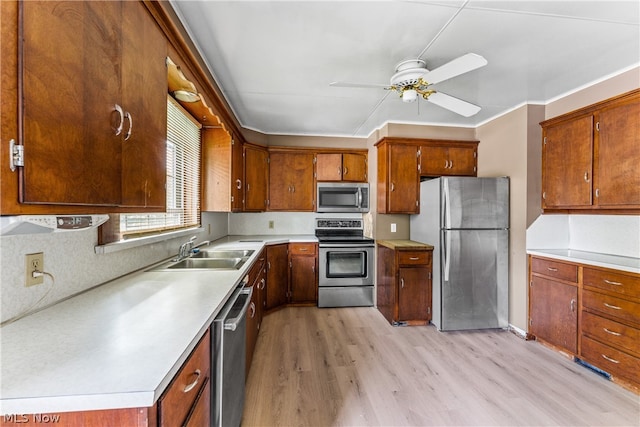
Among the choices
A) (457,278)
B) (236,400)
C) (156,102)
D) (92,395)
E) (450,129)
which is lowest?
(236,400)

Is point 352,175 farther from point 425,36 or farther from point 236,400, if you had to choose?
point 236,400

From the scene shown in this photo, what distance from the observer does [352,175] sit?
4141 mm

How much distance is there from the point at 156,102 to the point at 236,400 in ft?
5.23

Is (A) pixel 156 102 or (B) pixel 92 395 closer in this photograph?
(B) pixel 92 395

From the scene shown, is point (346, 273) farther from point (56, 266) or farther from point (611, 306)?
point (56, 266)

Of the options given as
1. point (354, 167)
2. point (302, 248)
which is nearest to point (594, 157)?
point (354, 167)

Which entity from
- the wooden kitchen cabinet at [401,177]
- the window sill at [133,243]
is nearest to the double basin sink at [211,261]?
the window sill at [133,243]

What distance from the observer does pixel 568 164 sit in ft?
8.50

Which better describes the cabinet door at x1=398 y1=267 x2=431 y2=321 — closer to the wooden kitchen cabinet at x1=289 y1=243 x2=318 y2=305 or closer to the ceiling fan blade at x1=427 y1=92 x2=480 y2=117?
the wooden kitchen cabinet at x1=289 y1=243 x2=318 y2=305

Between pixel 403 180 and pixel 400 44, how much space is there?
183cm

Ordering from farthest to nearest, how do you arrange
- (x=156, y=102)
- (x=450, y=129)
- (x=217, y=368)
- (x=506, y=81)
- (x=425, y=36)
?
(x=450, y=129), (x=506, y=81), (x=425, y=36), (x=156, y=102), (x=217, y=368)

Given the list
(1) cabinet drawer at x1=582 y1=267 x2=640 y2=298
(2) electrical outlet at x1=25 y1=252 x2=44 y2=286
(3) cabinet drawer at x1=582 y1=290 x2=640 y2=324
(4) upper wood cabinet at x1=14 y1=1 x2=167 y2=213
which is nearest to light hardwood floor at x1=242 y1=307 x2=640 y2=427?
(3) cabinet drawer at x1=582 y1=290 x2=640 y2=324

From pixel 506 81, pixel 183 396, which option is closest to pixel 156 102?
pixel 183 396

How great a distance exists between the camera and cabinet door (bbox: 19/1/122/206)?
70 centimetres
